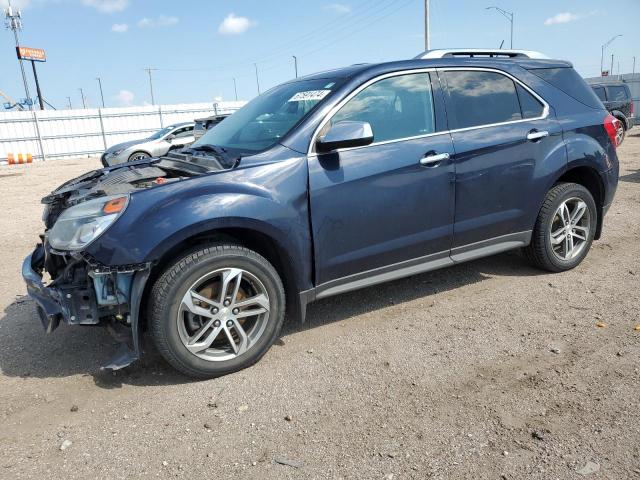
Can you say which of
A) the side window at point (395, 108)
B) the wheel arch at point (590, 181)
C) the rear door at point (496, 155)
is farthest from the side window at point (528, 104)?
the side window at point (395, 108)

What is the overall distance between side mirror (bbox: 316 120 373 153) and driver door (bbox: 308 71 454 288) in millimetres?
106

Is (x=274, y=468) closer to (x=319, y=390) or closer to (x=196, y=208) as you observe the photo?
(x=319, y=390)

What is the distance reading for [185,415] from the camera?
279cm

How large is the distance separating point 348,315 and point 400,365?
88 cm

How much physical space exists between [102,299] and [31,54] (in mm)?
49983

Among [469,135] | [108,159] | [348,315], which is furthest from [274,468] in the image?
[108,159]

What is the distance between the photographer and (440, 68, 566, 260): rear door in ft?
12.7

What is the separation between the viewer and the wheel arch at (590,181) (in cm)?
461

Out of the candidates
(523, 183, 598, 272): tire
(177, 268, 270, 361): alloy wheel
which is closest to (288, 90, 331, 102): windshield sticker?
(177, 268, 270, 361): alloy wheel

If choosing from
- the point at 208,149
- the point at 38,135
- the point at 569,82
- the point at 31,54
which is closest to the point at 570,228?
the point at 569,82

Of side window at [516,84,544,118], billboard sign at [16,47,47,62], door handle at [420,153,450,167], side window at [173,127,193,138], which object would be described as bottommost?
door handle at [420,153,450,167]

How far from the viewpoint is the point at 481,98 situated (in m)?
4.02

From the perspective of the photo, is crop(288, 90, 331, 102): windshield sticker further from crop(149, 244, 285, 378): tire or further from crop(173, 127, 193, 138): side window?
crop(173, 127, 193, 138): side window

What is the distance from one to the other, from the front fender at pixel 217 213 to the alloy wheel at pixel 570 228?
251 centimetres
